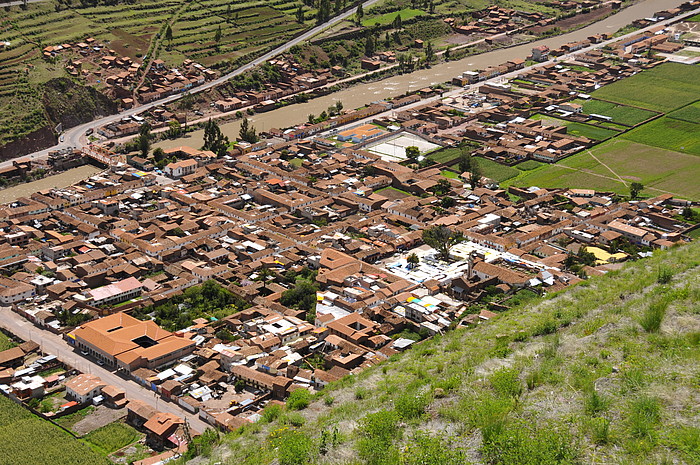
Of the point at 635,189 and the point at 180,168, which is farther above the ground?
the point at 180,168

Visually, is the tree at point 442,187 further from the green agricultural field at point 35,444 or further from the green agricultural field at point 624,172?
the green agricultural field at point 35,444

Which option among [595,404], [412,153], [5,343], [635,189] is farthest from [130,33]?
[595,404]

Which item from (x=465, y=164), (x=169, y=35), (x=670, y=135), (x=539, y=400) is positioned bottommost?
(x=670, y=135)

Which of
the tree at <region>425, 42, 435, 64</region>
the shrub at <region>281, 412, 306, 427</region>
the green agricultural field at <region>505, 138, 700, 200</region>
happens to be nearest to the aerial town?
the green agricultural field at <region>505, 138, 700, 200</region>

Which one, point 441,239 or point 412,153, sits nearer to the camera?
point 441,239

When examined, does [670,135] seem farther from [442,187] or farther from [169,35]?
[169,35]

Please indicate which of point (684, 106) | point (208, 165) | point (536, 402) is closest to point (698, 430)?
point (536, 402)

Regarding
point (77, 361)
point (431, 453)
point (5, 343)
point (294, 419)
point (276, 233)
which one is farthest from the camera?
point (276, 233)

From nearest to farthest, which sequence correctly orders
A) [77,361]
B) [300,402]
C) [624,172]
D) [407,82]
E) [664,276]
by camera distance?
[664,276] < [300,402] < [77,361] < [624,172] < [407,82]
